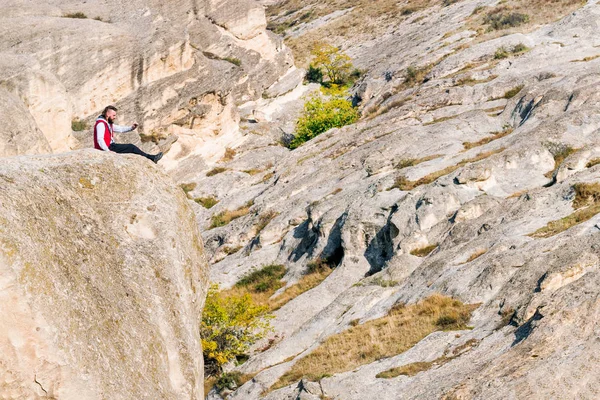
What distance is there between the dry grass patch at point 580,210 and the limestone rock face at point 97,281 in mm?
14602

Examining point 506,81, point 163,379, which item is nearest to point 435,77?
point 506,81

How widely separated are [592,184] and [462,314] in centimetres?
959

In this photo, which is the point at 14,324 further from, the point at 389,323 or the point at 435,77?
the point at 435,77

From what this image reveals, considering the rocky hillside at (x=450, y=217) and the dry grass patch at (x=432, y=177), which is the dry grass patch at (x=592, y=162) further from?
the dry grass patch at (x=432, y=177)

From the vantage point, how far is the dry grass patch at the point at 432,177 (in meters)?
37.7

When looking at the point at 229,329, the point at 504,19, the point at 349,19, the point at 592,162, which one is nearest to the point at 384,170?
the point at 592,162

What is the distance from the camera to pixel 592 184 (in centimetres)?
2891

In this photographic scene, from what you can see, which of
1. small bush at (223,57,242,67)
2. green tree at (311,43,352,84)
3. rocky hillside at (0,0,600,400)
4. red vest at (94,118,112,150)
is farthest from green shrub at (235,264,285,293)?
green tree at (311,43,352,84)

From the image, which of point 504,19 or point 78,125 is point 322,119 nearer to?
point 78,125

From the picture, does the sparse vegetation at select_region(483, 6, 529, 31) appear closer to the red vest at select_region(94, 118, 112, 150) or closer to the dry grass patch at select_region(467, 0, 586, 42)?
the dry grass patch at select_region(467, 0, 586, 42)

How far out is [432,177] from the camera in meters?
38.1

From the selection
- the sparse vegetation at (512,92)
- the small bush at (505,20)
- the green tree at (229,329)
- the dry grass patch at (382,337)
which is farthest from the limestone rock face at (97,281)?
the small bush at (505,20)

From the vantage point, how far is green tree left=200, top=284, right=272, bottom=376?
2964 centimetres

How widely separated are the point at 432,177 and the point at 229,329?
13.0 metres
